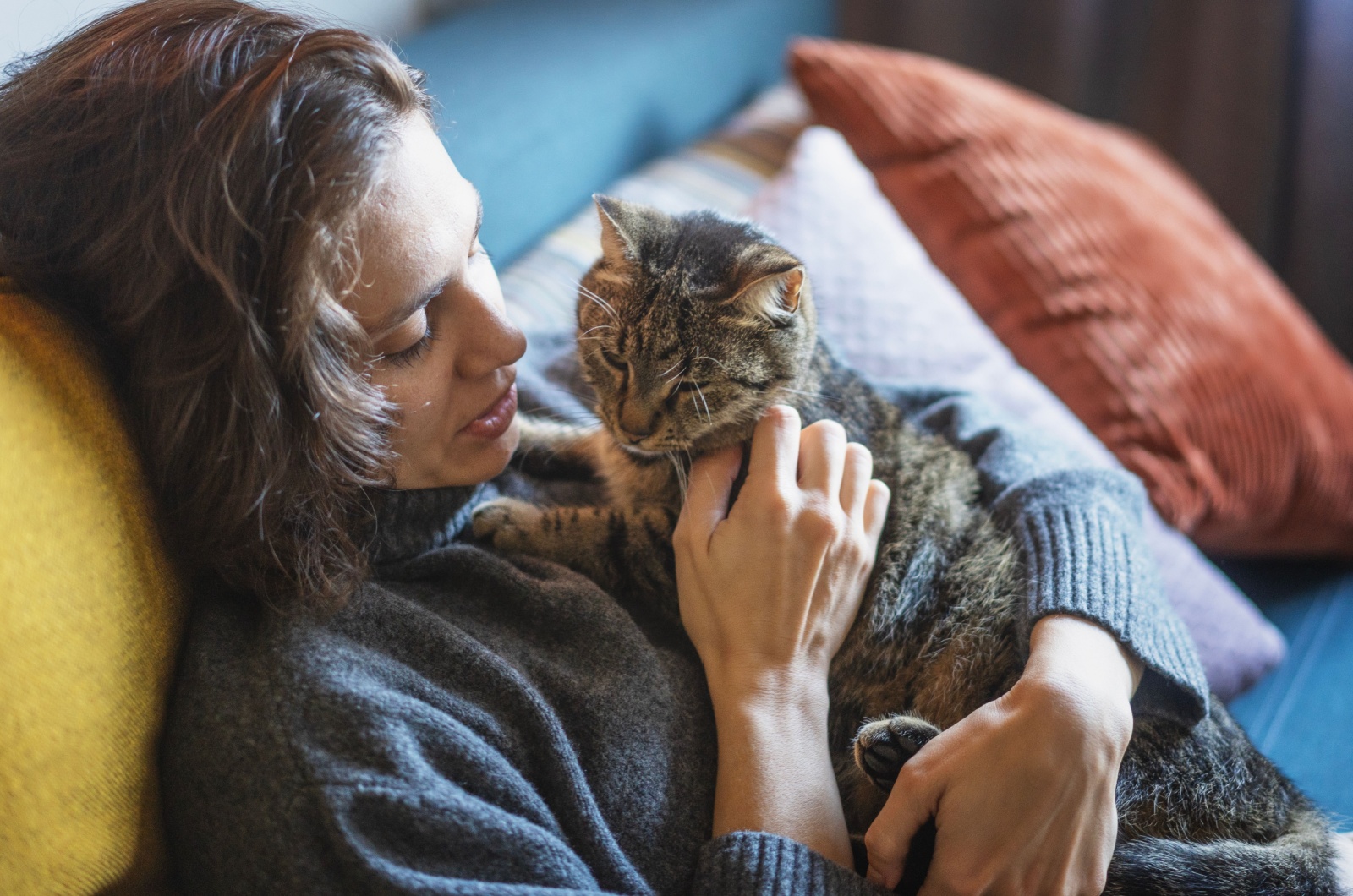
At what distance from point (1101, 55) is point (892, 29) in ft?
2.02

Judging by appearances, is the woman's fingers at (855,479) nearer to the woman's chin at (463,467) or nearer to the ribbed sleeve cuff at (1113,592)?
the ribbed sleeve cuff at (1113,592)

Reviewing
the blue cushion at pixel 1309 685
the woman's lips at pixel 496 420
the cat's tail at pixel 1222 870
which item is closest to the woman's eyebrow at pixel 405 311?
the woman's lips at pixel 496 420

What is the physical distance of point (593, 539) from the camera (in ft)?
3.60

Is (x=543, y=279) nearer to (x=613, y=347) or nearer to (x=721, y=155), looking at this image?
(x=613, y=347)

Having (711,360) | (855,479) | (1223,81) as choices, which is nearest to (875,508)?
(855,479)

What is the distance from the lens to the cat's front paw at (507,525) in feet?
3.49

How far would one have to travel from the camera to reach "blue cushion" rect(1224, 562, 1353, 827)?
1377mm

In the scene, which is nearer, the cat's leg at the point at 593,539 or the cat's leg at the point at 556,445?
the cat's leg at the point at 593,539

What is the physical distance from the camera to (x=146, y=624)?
2.65 feet

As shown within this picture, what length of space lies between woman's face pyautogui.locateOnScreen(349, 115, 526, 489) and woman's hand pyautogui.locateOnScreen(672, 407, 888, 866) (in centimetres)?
26

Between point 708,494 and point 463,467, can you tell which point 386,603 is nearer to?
point 463,467

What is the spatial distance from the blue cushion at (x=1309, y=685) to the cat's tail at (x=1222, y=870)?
1.30 ft

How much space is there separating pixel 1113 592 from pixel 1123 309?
32.9 inches

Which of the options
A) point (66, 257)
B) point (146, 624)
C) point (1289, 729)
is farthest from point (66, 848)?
point (1289, 729)
